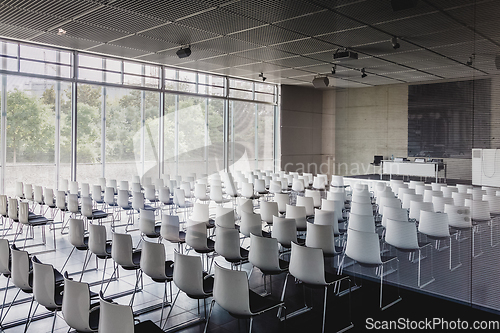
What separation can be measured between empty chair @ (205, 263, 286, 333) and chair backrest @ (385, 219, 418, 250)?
254cm

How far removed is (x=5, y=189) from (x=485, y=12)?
10.5 metres

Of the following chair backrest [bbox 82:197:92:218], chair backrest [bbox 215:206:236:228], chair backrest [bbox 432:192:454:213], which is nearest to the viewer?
chair backrest [bbox 215:206:236:228]

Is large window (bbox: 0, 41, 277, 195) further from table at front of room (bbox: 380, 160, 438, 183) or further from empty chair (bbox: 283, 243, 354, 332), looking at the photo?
empty chair (bbox: 283, 243, 354, 332)

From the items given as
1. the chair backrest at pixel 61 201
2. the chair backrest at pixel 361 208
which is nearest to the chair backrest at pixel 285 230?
the chair backrest at pixel 361 208

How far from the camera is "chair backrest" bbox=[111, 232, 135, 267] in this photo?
490 cm

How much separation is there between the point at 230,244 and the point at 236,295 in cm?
160

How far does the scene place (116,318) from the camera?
2957 millimetres

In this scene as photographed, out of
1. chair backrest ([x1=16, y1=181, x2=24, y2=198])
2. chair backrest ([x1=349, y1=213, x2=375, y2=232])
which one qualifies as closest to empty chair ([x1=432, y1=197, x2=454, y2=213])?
chair backrest ([x1=349, y1=213, x2=375, y2=232])

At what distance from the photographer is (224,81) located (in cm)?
1509

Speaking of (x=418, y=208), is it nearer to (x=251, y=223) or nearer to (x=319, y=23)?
(x=251, y=223)

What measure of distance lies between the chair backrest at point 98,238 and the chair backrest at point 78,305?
6.33 feet

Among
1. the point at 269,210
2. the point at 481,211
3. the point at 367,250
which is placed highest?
the point at 481,211

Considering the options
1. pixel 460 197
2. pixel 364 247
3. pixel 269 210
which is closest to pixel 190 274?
pixel 364 247

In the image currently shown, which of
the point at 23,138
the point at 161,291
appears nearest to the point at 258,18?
the point at 161,291
